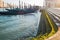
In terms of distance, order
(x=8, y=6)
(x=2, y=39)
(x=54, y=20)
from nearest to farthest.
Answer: (x=2, y=39), (x=8, y=6), (x=54, y=20)

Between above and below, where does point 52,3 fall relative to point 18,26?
above

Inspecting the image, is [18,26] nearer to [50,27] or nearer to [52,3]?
[50,27]

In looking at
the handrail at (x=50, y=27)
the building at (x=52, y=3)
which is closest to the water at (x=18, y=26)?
the handrail at (x=50, y=27)

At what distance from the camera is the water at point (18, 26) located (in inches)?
121

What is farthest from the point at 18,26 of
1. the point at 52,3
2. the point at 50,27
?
the point at 52,3

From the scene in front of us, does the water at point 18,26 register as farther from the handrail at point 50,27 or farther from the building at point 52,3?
the building at point 52,3

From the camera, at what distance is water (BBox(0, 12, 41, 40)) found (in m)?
3.08

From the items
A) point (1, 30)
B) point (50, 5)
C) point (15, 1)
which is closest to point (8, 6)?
point (15, 1)

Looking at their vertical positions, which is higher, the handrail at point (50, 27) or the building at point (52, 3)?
the building at point (52, 3)

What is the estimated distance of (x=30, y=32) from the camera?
10.6 feet

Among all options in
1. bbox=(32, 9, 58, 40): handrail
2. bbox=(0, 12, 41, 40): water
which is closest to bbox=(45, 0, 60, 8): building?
bbox=(32, 9, 58, 40): handrail

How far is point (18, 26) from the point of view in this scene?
3.22m

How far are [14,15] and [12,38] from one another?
1.44ft

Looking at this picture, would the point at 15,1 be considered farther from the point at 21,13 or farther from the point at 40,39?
the point at 40,39
